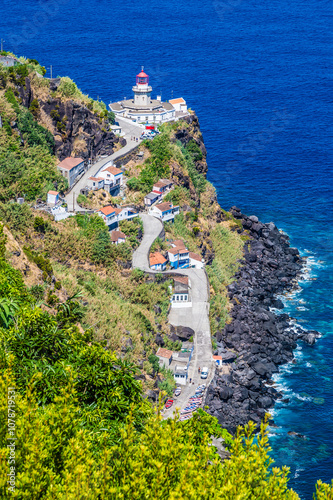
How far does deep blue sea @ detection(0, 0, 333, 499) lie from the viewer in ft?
203

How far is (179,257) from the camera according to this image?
2844 inches

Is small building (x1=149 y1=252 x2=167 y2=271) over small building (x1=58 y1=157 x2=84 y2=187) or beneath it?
beneath

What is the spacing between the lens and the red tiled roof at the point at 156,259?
69125 millimetres

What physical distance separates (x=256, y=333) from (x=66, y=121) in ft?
126

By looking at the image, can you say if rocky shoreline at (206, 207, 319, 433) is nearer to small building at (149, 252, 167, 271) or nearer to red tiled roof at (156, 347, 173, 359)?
red tiled roof at (156, 347, 173, 359)

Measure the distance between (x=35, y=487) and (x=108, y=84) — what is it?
13400 centimetres

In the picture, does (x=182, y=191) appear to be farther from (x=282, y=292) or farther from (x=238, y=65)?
(x=238, y=65)

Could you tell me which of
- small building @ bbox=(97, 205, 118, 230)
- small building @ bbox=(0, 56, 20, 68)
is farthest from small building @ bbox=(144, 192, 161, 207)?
small building @ bbox=(0, 56, 20, 68)

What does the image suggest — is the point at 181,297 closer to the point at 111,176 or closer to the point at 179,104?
the point at 111,176

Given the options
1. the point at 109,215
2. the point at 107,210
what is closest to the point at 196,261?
the point at 109,215

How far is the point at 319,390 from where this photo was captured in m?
62.2

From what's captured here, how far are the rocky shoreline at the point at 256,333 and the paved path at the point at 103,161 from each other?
21.5m

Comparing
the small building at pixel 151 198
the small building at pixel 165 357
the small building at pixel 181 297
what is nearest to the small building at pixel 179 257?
the small building at pixel 181 297

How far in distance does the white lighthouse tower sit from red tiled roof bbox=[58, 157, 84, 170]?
24605mm
